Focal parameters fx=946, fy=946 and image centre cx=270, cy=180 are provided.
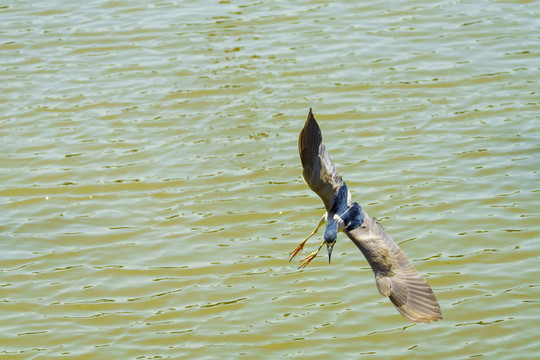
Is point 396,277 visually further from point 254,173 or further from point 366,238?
point 254,173

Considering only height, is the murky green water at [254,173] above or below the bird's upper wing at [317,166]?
below

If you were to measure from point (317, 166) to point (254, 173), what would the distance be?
7.38ft

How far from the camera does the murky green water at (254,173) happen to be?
6562mm

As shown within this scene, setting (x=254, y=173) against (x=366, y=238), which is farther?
(x=254, y=173)

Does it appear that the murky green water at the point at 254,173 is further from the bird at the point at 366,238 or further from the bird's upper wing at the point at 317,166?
the bird's upper wing at the point at 317,166

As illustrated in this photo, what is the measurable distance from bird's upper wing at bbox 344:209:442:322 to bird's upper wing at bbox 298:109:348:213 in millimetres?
300

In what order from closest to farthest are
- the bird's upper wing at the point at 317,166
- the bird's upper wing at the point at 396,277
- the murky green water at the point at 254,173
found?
the bird's upper wing at the point at 396,277, the bird's upper wing at the point at 317,166, the murky green water at the point at 254,173

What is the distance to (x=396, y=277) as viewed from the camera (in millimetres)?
5902

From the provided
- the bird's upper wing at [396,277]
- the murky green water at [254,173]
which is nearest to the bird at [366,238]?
the bird's upper wing at [396,277]

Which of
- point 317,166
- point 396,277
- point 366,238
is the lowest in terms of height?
point 396,277

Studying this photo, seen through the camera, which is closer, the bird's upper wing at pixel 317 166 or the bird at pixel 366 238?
the bird at pixel 366 238

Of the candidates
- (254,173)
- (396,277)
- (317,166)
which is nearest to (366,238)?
(396,277)

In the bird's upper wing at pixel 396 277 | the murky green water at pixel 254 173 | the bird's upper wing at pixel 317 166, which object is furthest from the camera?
the murky green water at pixel 254 173

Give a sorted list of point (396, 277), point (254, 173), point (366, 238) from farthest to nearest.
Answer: point (254, 173)
point (366, 238)
point (396, 277)
